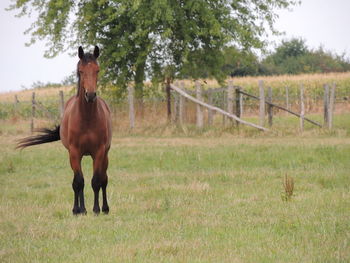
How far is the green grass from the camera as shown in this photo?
671 centimetres

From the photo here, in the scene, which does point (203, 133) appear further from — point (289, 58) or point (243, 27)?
point (289, 58)

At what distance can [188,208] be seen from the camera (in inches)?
373

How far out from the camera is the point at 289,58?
237 ft

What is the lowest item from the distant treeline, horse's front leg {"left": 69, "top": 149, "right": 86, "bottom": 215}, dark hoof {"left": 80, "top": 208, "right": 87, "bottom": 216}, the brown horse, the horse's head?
dark hoof {"left": 80, "top": 208, "right": 87, "bottom": 216}

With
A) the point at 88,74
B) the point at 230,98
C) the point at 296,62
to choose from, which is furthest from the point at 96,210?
the point at 296,62

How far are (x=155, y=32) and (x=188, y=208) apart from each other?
18.6m

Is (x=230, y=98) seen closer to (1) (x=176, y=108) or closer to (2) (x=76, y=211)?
(1) (x=176, y=108)

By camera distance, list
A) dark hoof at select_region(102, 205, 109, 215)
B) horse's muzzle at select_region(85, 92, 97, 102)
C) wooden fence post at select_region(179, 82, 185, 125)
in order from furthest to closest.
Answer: wooden fence post at select_region(179, 82, 185, 125) < dark hoof at select_region(102, 205, 109, 215) < horse's muzzle at select_region(85, 92, 97, 102)

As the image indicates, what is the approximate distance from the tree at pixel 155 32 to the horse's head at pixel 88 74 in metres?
16.5

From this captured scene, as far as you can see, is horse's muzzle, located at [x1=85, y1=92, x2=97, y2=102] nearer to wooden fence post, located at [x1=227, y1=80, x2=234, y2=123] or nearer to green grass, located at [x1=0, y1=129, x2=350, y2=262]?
green grass, located at [x1=0, y1=129, x2=350, y2=262]

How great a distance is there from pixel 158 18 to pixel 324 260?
20277 mm

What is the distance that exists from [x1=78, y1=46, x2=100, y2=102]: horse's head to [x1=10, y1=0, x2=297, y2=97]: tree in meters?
16.5

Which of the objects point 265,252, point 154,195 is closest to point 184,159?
point 154,195

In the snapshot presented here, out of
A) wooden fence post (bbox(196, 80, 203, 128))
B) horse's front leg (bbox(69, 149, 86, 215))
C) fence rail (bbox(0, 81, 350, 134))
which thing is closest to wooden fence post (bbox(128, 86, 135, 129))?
fence rail (bbox(0, 81, 350, 134))
